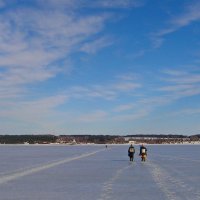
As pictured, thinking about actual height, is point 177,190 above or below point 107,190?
above

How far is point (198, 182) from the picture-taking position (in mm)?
21641

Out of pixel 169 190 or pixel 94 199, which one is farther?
pixel 169 190

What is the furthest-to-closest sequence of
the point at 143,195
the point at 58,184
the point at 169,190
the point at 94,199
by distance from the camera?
the point at 58,184
the point at 169,190
the point at 143,195
the point at 94,199

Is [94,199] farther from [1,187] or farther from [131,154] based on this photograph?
[131,154]

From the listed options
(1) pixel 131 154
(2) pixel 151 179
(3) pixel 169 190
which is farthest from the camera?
(1) pixel 131 154

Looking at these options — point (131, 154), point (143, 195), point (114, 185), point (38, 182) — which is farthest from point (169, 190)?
point (131, 154)

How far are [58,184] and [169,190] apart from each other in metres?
5.34

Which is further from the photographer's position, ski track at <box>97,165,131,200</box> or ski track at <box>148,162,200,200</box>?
ski track at <box>97,165,131,200</box>

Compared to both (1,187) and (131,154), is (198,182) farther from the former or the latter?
(131,154)

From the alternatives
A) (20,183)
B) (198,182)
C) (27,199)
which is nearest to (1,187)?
(20,183)

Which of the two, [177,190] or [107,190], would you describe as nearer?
[177,190]

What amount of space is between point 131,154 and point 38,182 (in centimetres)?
2098

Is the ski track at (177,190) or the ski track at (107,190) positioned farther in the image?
the ski track at (107,190)

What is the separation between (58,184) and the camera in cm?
2122
